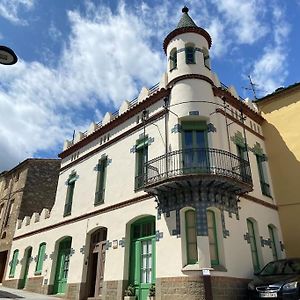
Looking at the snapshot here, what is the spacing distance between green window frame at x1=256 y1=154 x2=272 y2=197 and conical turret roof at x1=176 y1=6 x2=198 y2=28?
705cm

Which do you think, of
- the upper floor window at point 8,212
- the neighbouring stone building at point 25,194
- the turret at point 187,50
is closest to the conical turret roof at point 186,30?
the turret at point 187,50

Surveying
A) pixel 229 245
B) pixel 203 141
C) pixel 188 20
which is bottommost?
pixel 229 245

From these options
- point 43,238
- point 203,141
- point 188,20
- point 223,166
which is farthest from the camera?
point 43,238

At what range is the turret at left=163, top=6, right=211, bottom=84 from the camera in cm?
1391

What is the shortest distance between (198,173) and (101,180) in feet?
22.9

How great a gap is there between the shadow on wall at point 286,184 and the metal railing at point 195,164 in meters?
3.50

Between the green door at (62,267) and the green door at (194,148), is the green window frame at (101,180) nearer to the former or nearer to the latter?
the green door at (62,267)

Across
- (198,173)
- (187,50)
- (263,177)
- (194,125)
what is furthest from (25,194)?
(198,173)

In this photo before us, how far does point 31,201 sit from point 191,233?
16671 mm

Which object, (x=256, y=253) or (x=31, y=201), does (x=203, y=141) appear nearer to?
(x=256, y=253)

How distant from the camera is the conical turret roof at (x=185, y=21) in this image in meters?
15.0

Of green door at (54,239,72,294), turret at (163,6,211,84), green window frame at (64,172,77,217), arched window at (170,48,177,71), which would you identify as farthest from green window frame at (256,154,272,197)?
green door at (54,239,72,294)

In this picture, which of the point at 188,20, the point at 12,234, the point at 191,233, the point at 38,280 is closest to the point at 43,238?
the point at 38,280

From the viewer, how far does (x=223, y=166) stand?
1196cm
